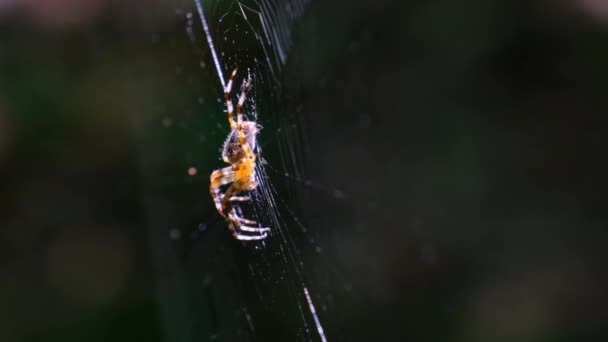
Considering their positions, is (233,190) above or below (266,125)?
below

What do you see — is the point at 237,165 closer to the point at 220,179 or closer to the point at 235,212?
the point at 220,179

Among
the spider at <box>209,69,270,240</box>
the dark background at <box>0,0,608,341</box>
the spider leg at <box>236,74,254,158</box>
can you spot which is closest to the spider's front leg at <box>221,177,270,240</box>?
the spider at <box>209,69,270,240</box>

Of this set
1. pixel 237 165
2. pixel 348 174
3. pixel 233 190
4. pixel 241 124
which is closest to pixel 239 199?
pixel 233 190

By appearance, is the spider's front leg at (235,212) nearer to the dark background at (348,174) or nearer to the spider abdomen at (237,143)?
the spider abdomen at (237,143)

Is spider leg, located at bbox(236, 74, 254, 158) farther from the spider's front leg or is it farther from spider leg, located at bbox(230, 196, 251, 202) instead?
spider leg, located at bbox(230, 196, 251, 202)

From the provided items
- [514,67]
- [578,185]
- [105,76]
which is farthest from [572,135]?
[105,76]

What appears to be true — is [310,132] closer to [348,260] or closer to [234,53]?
[348,260]

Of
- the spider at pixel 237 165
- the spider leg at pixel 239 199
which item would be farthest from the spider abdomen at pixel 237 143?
the spider leg at pixel 239 199
